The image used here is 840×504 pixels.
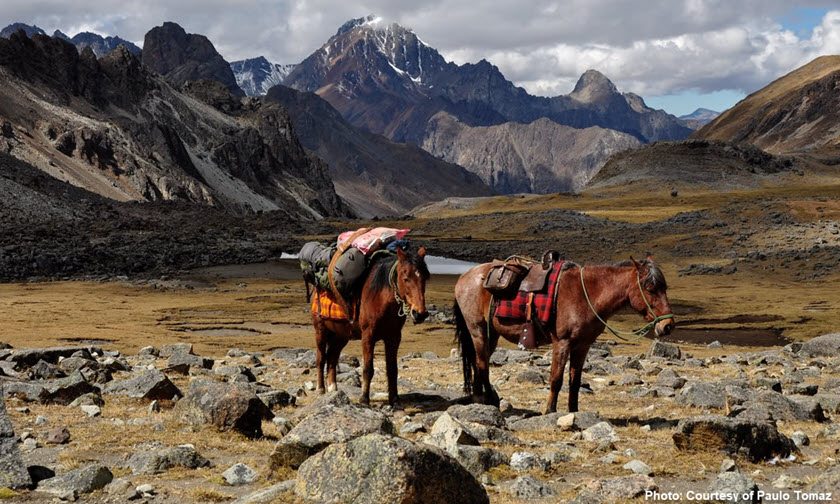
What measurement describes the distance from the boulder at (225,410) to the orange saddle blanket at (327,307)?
149 inches

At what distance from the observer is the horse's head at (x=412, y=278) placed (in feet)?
44.9

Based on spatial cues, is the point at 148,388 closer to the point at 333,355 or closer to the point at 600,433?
the point at 333,355

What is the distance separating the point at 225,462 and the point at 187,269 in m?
72.2

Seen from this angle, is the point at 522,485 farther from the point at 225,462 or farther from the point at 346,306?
the point at 346,306

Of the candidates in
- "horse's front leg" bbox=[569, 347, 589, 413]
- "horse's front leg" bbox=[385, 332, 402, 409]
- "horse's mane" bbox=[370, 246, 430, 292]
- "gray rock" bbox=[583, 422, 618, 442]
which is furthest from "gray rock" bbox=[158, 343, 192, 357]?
"gray rock" bbox=[583, 422, 618, 442]

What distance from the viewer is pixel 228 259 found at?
283 feet

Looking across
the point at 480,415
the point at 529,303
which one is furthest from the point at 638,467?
the point at 529,303

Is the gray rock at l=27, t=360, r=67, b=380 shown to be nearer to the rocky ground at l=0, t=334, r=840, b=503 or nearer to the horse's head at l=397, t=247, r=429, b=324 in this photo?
the rocky ground at l=0, t=334, r=840, b=503

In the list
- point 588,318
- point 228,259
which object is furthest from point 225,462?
point 228,259

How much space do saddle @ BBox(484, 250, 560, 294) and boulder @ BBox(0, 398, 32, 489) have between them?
333 inches

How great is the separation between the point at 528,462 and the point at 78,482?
18.2ft

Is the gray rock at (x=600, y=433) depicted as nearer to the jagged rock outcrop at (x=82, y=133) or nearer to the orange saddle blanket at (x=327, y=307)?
the orange saddle blanket at (x=327, y=307)

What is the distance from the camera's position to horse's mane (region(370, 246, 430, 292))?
14125 millimetres

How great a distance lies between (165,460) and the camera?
31.9 ft
